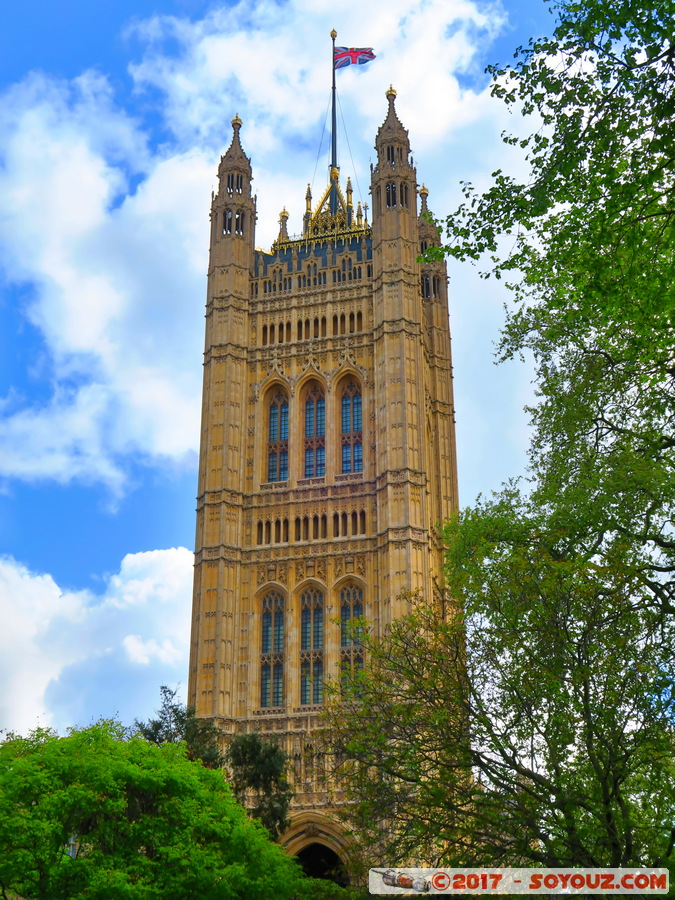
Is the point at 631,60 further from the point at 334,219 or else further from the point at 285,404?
the point at 334,219

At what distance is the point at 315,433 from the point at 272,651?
11.9m

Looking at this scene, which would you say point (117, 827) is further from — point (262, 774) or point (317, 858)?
point (317, 858)

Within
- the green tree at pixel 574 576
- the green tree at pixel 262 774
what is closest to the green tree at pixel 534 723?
the green tree at pixel 574 576

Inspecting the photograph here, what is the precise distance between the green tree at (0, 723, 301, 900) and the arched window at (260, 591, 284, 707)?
76.1 ft

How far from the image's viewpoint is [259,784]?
39.2m

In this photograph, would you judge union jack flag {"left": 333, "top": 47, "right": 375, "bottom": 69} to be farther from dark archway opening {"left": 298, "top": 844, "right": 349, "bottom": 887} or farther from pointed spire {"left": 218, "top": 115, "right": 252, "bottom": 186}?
dark archway opening {"left": 298, "top": 844, "right": 349, "bottom": 887}

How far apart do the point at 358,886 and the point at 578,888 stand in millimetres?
17680

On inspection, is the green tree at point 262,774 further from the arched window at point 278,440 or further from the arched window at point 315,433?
the arched window at point 278,440

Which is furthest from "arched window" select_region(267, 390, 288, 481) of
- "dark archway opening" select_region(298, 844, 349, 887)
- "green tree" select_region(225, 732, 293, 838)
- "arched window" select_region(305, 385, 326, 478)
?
"green tree" select_region(225, 732, 293, 838)

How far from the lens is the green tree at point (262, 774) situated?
38031mm

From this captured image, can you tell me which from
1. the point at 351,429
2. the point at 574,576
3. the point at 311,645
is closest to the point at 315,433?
the point at 351,429

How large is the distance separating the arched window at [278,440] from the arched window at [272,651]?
6735 millimetres

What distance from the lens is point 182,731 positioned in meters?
39.5

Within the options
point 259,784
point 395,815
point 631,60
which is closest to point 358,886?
point 259,784
